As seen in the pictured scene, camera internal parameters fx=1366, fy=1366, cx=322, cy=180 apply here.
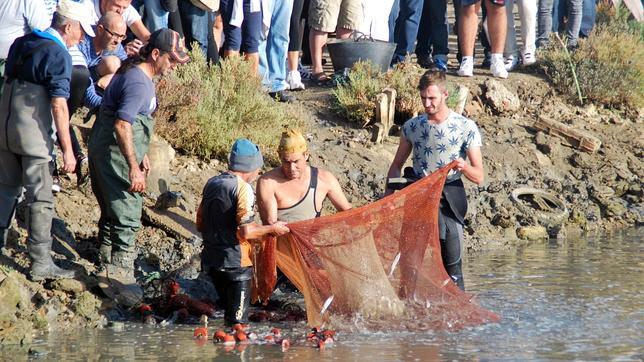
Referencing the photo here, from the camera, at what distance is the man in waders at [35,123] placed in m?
10.2

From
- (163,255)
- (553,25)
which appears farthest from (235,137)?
(553,25)

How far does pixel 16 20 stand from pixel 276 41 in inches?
201

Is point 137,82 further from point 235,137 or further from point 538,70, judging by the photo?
point 538,70

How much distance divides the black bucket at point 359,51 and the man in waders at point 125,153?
5914 mm

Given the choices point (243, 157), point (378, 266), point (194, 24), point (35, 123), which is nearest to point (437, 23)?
point (194, 24)

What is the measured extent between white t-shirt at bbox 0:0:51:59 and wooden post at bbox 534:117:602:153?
813 centimetres

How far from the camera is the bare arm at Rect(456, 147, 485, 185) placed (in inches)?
407

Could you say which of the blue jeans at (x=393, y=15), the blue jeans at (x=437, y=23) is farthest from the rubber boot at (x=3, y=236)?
the blue jeans at (x=437, y=23)

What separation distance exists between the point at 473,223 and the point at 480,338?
4.85m

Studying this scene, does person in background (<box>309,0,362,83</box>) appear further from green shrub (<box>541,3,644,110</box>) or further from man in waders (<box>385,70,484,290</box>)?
man in waders (<box>385,70,484,290</box>)

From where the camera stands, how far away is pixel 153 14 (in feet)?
45.5

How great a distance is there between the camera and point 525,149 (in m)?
16.9

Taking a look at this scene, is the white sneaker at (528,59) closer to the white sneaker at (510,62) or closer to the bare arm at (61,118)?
the white sneaker at (510,62)

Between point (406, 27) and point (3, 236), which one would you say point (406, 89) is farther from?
point (3, 236)
